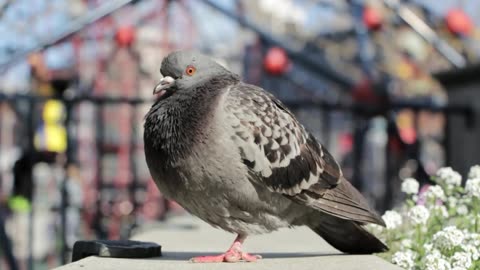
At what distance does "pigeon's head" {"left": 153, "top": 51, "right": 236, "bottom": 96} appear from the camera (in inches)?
140

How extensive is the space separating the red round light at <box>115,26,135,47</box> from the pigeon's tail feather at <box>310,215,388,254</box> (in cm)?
541

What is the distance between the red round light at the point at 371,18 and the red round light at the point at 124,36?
2.50m

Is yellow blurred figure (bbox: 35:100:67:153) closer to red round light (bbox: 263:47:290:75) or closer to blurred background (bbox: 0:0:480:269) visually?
blurred background (bbox: 0:0:480:269)

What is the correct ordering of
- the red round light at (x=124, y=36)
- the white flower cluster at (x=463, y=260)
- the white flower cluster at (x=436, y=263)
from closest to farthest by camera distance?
the white flower cluster at (x=436, y=263), the white flower cluster at (x=463, y=260), the red round light at (x=124, y=36)

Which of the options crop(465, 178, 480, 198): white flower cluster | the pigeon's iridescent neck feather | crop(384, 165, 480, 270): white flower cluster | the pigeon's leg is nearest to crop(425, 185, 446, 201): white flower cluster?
crop(384, 165, 480, 270): white flower cluster

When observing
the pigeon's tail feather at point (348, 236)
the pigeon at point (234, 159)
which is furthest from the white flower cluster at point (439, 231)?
the pigeon at point (234, 159)

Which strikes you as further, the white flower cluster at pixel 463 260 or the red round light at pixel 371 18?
the red round light at pixel 371 18

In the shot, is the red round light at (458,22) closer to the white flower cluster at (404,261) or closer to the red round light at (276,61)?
the red round light at (276,61)

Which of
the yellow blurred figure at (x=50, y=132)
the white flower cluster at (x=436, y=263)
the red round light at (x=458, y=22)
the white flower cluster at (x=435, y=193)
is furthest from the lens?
the yellow blurred figure at (x=50, y=132)

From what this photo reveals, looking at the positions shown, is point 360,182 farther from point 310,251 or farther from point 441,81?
point 310,251

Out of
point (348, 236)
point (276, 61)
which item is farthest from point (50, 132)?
point (348, 236)

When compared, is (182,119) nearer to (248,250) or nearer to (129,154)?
(248,250)

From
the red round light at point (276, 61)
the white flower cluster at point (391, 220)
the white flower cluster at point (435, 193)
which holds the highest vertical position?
the red round light at point (276, 61)

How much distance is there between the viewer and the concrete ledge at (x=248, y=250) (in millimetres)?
3479
